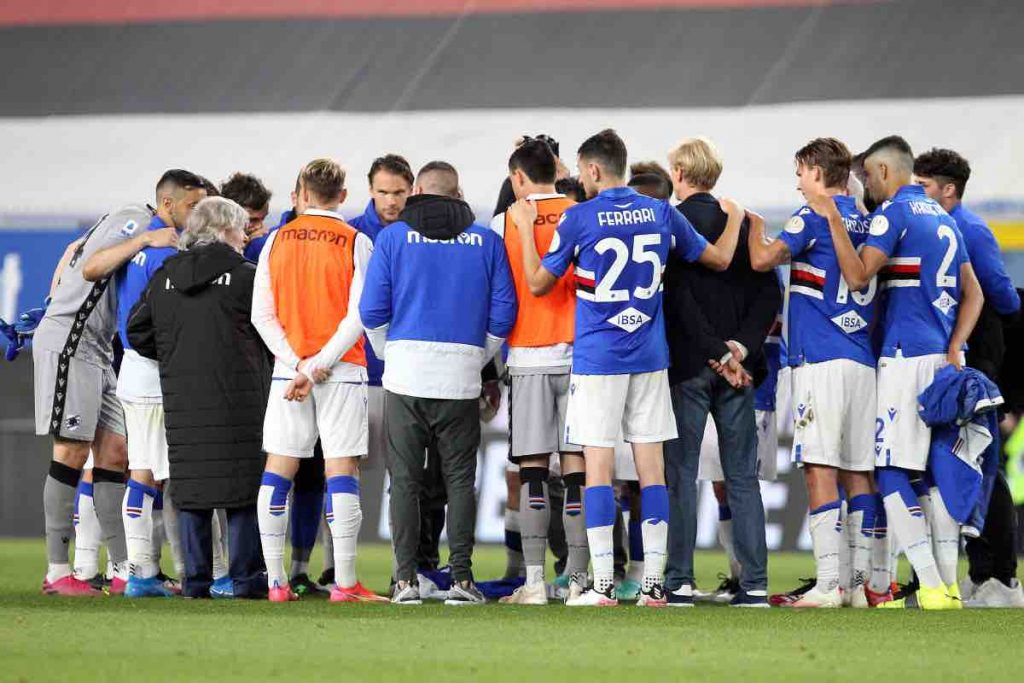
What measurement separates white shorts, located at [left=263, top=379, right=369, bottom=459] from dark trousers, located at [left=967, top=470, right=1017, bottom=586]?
3110 mm

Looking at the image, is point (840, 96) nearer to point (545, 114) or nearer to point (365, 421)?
point (545, 114)

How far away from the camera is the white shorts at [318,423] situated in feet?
26.7

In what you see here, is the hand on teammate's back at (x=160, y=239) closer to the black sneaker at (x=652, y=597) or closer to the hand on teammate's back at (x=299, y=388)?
the hand on teammate's back at (x=299, y=388)

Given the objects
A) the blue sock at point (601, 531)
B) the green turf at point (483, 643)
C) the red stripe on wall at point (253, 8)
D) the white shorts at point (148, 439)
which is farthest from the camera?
the red stripe on wall at point (253, 8)

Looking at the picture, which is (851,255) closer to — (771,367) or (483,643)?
(771,367)

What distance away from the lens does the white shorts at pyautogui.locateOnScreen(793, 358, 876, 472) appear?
809cm

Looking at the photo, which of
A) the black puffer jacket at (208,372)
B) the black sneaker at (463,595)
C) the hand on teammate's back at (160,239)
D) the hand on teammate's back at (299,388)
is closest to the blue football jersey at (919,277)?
the black sneaker at (463,595)

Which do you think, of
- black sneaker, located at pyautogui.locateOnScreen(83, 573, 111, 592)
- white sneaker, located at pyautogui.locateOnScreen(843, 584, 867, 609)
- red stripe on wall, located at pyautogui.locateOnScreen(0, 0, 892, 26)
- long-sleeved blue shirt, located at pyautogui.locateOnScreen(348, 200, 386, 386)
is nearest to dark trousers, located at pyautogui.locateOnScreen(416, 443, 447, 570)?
long-sleeved blue shirt, located at pyautogui.locateOnScreen(348, 200, 386, 386)

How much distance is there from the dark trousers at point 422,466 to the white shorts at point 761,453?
1.47 metres

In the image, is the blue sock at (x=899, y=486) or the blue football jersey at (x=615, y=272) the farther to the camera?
the blue sock at (x=899, y=486)

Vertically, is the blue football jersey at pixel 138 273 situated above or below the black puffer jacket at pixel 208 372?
above

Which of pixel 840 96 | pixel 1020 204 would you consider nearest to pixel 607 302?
pixel 1020 204

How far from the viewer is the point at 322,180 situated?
830cm

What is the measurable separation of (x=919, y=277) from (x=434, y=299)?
7.35 feet
